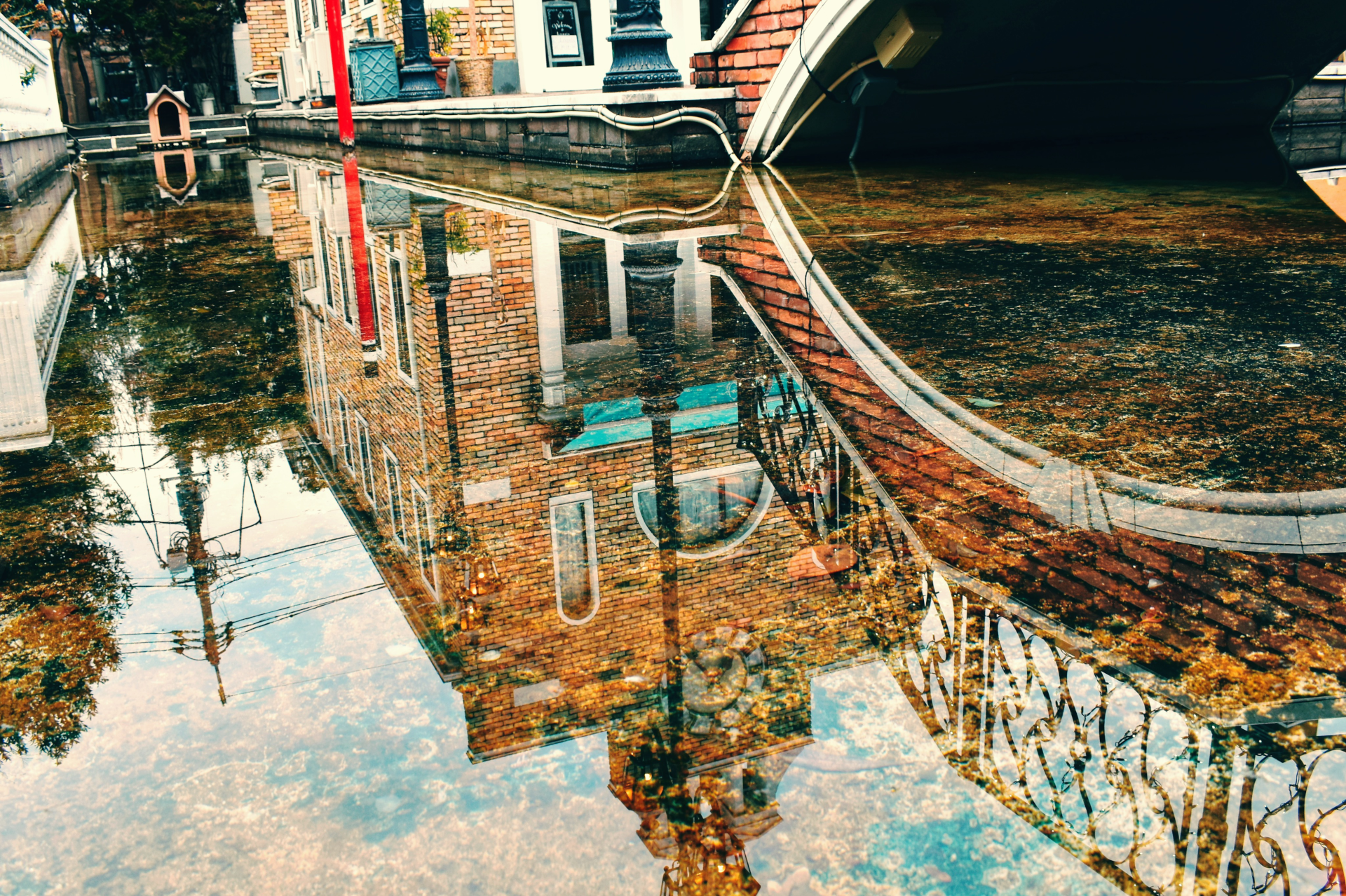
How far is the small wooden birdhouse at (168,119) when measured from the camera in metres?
19.0

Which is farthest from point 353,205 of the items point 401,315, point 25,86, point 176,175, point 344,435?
point 25,86

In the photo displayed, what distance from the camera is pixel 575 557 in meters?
1.78

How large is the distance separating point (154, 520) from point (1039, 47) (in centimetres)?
925

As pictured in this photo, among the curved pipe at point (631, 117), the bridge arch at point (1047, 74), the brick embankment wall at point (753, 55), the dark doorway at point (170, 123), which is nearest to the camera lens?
the bridge arch at point (1047, 74)

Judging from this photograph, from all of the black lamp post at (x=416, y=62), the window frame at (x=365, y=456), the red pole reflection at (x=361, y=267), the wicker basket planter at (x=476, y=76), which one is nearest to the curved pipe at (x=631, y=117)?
the red pole reflection at (x=361, y=267)

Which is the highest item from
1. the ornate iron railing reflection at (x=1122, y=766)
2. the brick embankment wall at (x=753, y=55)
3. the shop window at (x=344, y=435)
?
the brick embankment wall at (x=753, y=55)

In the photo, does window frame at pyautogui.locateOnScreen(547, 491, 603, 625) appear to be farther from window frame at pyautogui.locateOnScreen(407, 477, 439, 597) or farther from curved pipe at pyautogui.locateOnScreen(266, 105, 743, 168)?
curved pipe at pyautogui.locateOnScreen(266, 105, 743, 168)

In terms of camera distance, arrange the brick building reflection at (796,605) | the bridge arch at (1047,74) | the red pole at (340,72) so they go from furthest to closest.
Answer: the red pole at (340,72) < the bridge arch at (1047,74) < the brick building reflection at (796,605)

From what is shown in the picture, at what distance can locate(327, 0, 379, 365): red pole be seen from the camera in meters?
3.58

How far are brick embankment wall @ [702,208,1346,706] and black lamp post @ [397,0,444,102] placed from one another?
13654mm

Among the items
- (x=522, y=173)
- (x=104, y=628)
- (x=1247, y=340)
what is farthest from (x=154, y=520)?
(x=522, y=173)

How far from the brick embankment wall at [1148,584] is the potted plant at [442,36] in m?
15.7

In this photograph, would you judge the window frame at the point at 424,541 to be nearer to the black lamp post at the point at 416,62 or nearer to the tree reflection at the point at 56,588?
the tree reflection at the point at 56,588

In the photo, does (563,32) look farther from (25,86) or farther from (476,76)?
(25,86)
